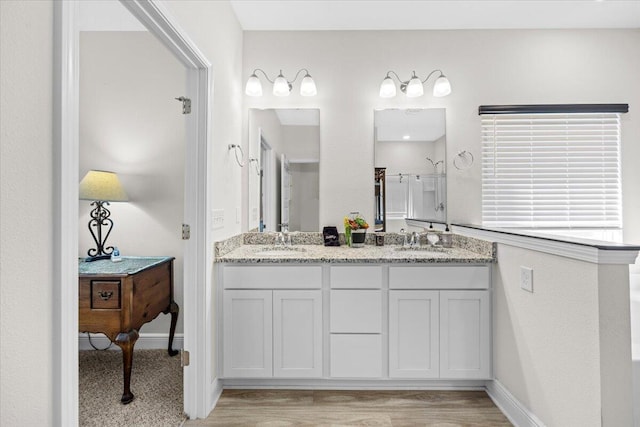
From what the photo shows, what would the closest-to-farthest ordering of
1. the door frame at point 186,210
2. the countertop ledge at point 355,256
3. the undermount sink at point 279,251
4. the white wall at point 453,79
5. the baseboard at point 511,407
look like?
the door frame at point 186,210
the baseboard at point 511,407
the countertop ledge at point 355,256
the undermount sink at point 279,251
the white wall at point 453,79

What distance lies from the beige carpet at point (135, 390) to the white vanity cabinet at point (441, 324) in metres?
1.33

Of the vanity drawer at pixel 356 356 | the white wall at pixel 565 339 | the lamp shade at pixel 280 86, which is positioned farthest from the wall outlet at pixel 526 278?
the lamp shade at pixel 280 86

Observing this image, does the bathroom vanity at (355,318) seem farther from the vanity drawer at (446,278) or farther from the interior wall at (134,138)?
the interior wall at (134,138)

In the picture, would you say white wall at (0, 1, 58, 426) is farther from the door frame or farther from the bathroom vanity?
the bathroom vanity

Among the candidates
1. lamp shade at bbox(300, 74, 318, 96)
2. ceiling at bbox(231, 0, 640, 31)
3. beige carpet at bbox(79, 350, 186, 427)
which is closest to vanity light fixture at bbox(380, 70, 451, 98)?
ceiling at bbox(231, 0, 640, 31)

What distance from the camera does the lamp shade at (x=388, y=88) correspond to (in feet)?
8.91

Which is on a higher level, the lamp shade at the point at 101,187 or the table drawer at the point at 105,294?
the lamp shade at the point at 101,187

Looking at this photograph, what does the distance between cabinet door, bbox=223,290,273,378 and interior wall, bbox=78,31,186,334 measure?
0.92 m

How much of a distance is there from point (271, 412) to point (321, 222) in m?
1.37

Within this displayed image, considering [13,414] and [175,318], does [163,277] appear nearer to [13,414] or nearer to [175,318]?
[175,318]

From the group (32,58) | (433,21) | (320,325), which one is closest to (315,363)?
(320,325)

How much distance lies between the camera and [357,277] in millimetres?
2178

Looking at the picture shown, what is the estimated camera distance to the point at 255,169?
2834 millimetres

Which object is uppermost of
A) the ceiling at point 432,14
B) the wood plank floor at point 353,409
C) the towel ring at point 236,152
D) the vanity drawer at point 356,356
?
the ceiling at point 432,14
